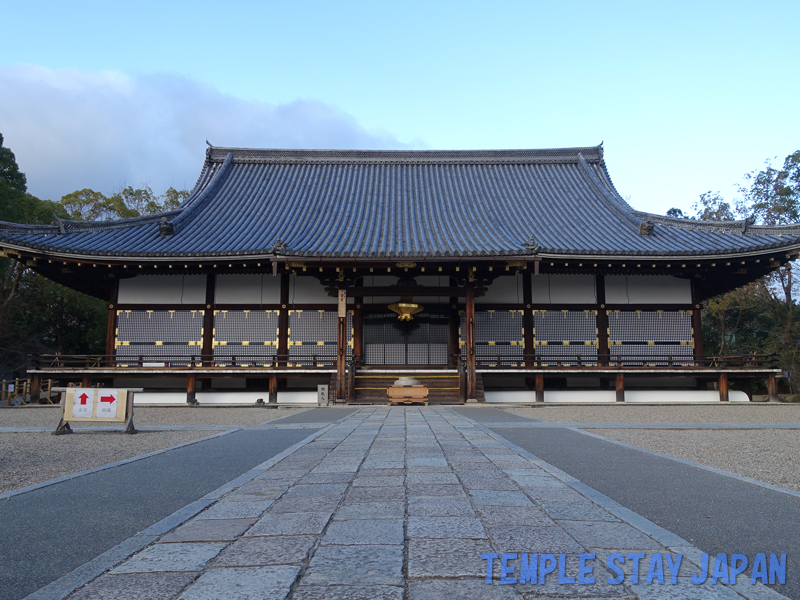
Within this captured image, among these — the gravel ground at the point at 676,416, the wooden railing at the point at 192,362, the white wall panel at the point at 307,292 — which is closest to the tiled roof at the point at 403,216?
the white wall panel at the point at 307,292

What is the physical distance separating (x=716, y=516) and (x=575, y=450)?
2.58 metres

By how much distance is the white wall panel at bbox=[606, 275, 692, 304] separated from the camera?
16094 mm

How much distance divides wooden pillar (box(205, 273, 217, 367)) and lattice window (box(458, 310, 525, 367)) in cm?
804

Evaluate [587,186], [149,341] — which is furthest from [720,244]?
[149,341]

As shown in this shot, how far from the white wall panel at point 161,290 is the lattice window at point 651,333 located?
13.5 m

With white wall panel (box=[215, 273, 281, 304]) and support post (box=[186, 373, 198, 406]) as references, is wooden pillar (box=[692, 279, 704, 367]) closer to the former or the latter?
white wall panel (box=[215, 273, 281, 304])

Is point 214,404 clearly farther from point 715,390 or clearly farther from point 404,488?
point 715,390

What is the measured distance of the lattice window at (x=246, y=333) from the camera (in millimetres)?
15836

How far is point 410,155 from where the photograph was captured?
2233cm

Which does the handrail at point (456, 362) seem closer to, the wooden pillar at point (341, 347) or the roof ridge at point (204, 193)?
the wooden pillar at point (341, 347)

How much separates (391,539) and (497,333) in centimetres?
1377

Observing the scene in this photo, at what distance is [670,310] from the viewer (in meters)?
16.0

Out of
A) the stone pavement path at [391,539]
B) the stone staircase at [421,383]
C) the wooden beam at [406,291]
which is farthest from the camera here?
the wooden beam at [406,291]

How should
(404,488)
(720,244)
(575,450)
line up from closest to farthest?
1. (404,488)
2. (575,450)
3. (720,244)
